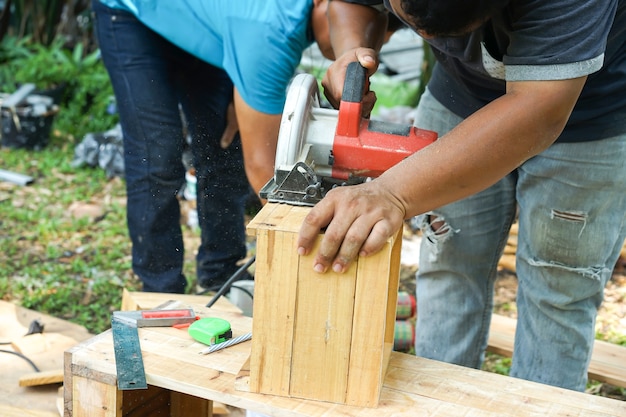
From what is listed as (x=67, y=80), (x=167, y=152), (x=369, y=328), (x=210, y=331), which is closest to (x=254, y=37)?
(x=167, y=152)

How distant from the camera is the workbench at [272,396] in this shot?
1.63 meters

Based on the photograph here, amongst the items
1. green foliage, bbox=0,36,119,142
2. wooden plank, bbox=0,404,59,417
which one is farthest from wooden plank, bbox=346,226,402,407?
green foliage, bbox=0,36,119,142

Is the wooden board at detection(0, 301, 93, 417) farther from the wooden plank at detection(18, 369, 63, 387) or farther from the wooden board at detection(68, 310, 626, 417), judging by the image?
the wooden board at detection(68, 310, 626, 417)

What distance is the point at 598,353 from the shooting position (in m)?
2.90

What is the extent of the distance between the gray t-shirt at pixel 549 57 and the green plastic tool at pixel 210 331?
872 mm

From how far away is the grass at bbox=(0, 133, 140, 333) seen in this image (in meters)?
3.54

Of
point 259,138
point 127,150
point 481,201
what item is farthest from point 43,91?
point 481,201

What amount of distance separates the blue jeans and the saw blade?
130 centimetres

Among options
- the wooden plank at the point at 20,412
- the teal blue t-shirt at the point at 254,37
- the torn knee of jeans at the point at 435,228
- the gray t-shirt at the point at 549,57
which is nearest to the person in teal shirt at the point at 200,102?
the teal blue t-shirt at the point at 254,37

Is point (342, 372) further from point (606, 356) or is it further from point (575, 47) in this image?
point (606, 356)

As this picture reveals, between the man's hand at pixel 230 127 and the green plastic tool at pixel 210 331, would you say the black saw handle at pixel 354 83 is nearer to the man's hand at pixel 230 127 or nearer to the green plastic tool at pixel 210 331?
the green plastic tool at pixel 210 331

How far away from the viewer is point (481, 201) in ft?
7.38

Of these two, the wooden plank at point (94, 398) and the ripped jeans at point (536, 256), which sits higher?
the ripped jeans at point (536, 256)

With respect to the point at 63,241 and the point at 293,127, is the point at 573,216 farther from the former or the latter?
the point at 63,241
